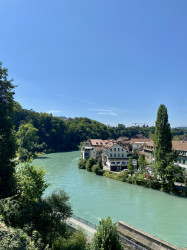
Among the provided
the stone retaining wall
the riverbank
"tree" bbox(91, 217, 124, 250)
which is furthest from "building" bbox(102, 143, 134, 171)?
"tree" bbox(91, 217, 124, 250)

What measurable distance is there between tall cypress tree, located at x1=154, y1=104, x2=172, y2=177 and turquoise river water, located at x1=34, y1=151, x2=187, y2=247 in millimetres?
5301

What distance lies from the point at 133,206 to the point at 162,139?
13018 millimetres

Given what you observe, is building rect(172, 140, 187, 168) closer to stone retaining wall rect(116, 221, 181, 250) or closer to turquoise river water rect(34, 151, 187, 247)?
turquoise river water rect(34, 151, 187, 247)

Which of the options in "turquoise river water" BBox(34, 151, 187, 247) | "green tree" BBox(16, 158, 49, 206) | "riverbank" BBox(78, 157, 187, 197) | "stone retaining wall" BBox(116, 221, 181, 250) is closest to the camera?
"stone retaining wall" BBox(116, 221, 181, 250)

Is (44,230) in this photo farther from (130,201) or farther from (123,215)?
(130,201)

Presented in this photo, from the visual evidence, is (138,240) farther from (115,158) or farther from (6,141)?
(115,158)

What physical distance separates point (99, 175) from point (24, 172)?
26.7m

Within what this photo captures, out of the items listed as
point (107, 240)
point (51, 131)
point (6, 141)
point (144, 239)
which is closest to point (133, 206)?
point (144, 239)

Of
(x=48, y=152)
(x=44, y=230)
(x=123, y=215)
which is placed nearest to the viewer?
(x=44, y=230)

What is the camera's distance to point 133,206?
24.1 meters

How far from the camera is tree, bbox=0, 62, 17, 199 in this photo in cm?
1592

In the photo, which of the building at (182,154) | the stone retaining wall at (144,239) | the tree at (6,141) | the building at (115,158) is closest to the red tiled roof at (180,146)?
the building at (182,154)

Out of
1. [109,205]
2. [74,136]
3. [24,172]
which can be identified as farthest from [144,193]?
[74,136]

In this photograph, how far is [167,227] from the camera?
1898 cm
